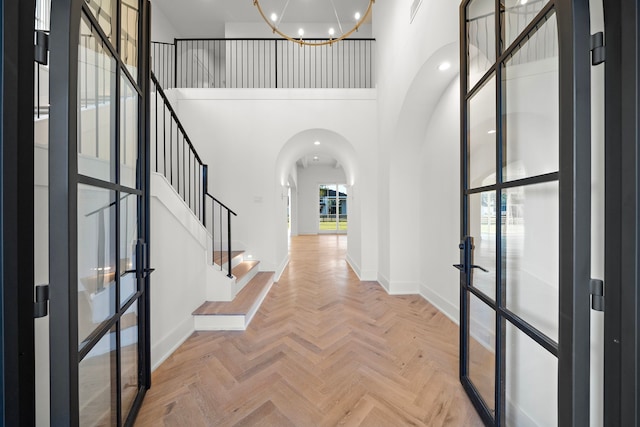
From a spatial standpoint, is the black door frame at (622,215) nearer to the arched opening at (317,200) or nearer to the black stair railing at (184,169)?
the black stair railing at (184,169)

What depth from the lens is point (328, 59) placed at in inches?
261

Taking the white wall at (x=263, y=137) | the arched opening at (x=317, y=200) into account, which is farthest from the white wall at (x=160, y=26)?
the arched opening at (x=317, y=200)

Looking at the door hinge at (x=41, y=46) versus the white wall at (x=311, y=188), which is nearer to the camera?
the door hinge at (x=41, y=46)

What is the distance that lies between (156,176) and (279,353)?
186 centimetres

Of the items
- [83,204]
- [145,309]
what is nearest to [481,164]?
[83,204]

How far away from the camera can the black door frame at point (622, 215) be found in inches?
27.2

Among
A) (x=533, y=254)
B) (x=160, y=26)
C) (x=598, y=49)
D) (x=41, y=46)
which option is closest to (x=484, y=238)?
(x=533, y=254)

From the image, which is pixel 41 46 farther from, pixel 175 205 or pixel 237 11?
pixel 237 11

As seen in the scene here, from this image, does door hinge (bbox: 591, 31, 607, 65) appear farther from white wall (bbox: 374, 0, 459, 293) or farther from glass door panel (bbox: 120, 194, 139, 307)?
glass door panel (bbox: 120, 194, 139, 307)

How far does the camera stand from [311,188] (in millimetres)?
13070

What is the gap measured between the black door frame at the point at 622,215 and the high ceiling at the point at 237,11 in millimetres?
6421

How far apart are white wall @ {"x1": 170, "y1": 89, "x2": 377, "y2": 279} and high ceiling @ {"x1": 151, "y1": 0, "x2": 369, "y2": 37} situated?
276cm

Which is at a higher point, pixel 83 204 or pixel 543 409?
pixel 83 204

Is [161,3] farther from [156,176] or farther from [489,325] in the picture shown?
[489,325]
